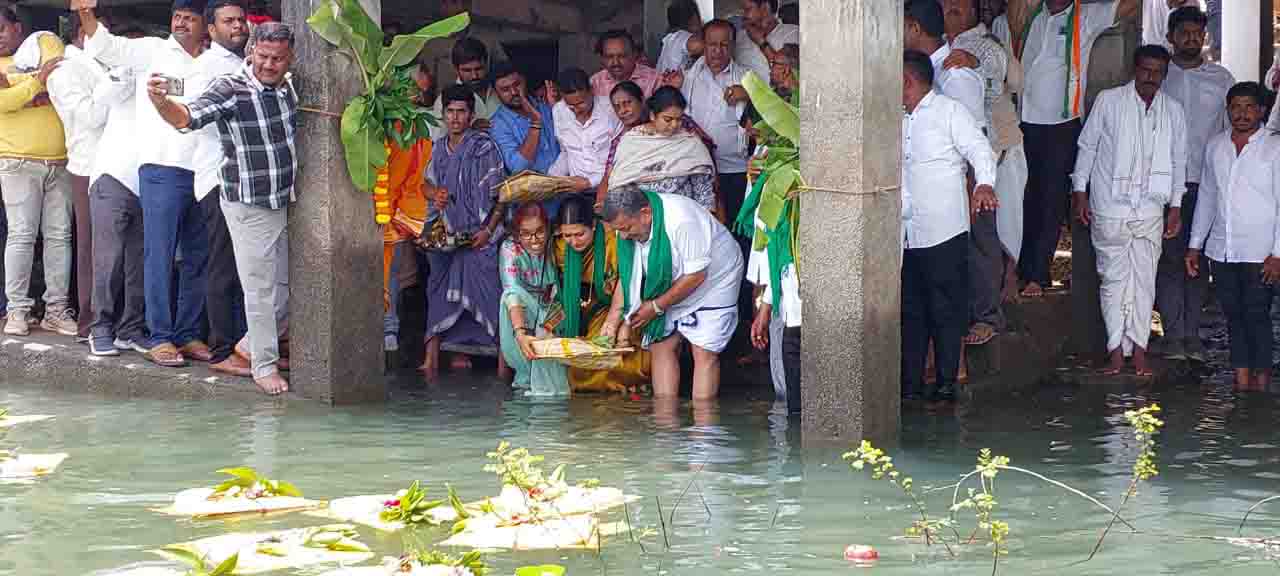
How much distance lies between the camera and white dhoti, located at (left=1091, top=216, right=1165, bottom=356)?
29.4 ft

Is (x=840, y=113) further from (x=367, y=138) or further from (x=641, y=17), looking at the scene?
(x=641, y=17)

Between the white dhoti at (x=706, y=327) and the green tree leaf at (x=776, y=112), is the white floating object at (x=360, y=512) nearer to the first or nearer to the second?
the green tree leaf at (x=776, y=112)

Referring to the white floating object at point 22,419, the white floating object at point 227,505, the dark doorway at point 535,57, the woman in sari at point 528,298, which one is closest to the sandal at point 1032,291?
the woman in sari at point 528,298

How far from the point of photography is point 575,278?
875 centimetres

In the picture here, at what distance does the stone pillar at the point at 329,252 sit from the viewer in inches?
307

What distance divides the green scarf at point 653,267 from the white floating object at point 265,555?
3.42m

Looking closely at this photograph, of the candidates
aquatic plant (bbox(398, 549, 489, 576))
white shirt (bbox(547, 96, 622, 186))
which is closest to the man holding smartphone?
white shirt (bbox(547, 96, 622, 186))

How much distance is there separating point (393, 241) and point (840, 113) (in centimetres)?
359

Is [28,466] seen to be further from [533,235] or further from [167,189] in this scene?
[533,235]

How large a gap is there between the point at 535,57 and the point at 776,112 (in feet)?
20.9

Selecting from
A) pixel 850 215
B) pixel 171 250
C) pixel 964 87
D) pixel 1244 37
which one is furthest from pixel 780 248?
pixel 1244 37

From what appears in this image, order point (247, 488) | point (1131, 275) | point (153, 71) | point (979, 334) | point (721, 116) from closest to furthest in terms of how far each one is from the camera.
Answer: point (247, 488) → point (153, 71) → point (979, 334) → point (1131, 275) → point (721, 116)

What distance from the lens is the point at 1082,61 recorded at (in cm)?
930

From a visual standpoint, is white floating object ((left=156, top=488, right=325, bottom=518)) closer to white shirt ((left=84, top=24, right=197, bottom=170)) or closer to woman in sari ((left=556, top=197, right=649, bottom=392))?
white shirt ((left=84, top=24, right=197, bottom=170))
